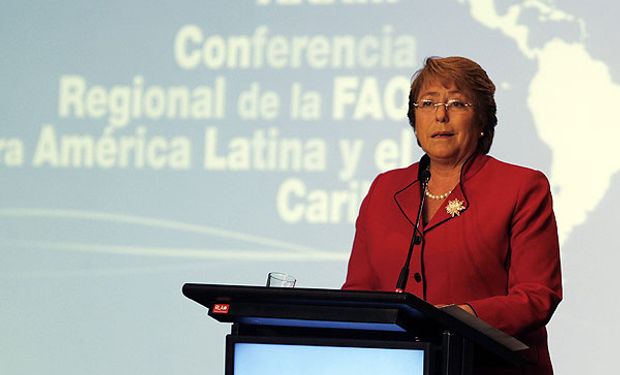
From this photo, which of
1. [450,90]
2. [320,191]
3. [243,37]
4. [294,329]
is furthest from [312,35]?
[294,329]

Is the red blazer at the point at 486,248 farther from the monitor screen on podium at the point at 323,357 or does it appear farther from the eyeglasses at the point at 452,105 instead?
the monitor screen on podium at the point at 323,357

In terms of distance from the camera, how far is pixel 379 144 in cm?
471

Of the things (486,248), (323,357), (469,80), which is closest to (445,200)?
(486,248)

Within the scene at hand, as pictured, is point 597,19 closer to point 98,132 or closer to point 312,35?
point 312,35

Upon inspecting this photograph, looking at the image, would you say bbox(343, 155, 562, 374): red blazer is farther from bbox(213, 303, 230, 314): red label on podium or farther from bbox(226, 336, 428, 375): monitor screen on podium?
bbox(213, 303, 230, 314): red label on podium

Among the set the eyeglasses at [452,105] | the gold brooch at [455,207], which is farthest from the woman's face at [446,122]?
the gold brooch at [455,207]

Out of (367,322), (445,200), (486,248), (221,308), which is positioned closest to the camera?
(367,322)

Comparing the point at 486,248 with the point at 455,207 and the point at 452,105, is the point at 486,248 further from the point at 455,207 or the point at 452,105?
the point at 452,105

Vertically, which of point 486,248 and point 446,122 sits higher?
point 446,122

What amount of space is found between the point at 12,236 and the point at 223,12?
4.38 feet

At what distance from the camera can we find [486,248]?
2.74 metres

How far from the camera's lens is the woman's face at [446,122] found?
9.46 ft

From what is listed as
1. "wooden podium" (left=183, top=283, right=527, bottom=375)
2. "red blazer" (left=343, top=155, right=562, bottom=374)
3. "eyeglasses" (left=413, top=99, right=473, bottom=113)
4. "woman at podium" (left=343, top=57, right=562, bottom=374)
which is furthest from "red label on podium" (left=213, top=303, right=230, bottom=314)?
"eyeglasses" (left=413, top=99, right=473, bottom=113)

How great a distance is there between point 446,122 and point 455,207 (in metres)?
0.22
